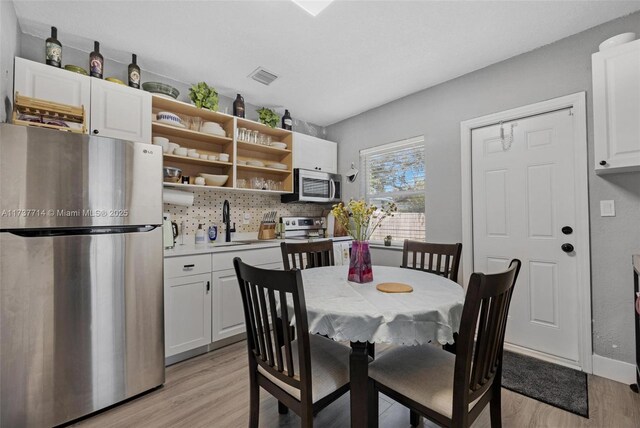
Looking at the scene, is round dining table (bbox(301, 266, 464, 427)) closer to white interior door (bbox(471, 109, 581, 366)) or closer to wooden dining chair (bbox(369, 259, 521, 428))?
wooden dining chair (bbox(369, 259, 521, 428))

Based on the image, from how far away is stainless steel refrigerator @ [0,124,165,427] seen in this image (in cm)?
145

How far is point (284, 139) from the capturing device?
357cm

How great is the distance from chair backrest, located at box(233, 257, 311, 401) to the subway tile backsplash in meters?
1.87

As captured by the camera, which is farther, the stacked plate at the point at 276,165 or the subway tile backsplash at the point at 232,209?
the stacked plate at the point at 276,165

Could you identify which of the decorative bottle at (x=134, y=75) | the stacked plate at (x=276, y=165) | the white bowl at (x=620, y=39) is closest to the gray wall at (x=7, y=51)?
the decorative bottle at (x=134, y=75)

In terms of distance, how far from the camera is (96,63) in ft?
7.09

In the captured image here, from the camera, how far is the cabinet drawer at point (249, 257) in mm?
2492

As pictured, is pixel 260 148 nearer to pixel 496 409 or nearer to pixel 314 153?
pixel 314 153

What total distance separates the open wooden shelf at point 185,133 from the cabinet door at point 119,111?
0.15 m

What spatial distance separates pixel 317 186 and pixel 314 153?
1.51ft

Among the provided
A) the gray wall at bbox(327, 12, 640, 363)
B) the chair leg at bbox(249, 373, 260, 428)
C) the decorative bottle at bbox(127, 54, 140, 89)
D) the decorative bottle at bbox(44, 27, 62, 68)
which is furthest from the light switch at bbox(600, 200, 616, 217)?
the decorative bottle at bbox(44, 27, 62, 68)

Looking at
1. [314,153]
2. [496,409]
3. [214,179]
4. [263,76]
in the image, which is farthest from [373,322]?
[314,153]

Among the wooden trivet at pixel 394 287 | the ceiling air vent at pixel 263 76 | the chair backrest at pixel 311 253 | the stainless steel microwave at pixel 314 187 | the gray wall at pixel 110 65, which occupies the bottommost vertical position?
the wooden trivet at pixel 394 287

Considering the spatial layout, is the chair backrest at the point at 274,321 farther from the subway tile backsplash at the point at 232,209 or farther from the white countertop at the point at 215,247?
the subway tile backsplash at the point at 232,209
